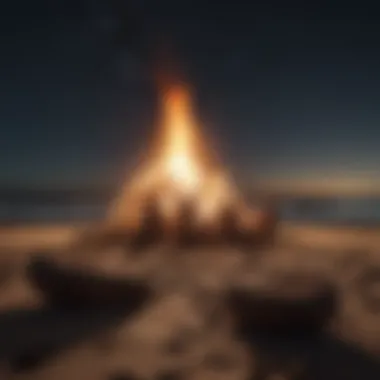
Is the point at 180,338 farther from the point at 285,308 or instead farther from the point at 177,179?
the point at 177,179

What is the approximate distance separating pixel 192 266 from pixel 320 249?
2676mm

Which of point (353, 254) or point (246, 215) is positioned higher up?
point (246, 215)

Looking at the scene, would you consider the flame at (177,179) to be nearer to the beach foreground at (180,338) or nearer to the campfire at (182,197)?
the campfire at (182,197)

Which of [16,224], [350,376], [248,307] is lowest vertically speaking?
[350,376]

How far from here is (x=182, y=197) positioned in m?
10.9

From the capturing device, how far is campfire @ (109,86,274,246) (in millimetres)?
10305

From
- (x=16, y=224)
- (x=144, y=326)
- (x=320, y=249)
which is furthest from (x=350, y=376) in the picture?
(x=16, y=224)

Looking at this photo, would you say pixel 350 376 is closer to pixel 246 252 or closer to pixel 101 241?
pixel 246 252

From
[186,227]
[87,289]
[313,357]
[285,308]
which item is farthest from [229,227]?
[313,357]

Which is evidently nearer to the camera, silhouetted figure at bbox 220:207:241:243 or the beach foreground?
the beach foreground

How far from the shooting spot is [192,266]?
7438 millimetres

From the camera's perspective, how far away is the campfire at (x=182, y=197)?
33.8ft

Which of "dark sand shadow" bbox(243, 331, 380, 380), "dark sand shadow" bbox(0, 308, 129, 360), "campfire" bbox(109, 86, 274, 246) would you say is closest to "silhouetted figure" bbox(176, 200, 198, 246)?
"campfire" bbox(109, 86, 274, 246)

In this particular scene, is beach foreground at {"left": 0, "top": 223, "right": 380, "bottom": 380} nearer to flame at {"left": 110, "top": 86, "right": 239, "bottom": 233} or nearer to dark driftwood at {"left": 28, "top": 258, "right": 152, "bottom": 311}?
dark driftwood at {"left": 28, "top": 258, "right": 152, "bottom": 311}
